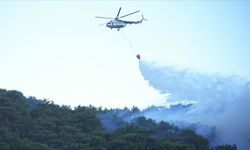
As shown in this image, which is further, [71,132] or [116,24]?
[116,24]

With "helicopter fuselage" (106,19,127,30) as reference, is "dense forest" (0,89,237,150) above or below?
below

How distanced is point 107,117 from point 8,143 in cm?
2354

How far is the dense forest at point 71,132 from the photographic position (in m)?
68.7

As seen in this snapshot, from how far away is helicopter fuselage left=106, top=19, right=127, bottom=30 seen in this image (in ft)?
249

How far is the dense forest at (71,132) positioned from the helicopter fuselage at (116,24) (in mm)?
11677

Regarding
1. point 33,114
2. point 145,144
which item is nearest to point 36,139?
point 33,114

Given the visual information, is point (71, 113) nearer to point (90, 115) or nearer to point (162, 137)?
point (90, 115)

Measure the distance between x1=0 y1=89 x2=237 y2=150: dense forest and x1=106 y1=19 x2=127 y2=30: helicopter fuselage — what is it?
11677 mm

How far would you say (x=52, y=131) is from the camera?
234 feet

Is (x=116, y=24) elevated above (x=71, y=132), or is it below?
above

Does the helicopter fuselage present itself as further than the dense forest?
Yes

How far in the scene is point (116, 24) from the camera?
249 feet

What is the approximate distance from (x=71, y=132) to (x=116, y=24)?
46.6ft

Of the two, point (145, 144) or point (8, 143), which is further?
point (145, 144)
